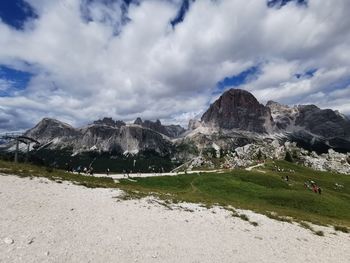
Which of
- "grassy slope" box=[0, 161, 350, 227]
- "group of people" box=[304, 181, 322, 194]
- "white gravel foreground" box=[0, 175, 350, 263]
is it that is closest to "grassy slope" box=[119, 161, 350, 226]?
"grassy slope" box=[0, 161, 350, 227]

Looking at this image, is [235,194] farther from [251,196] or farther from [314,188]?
[314,188]

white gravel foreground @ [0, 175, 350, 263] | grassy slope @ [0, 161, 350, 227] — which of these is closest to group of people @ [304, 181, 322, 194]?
grassy slope @ [0, 161, 350, 227]

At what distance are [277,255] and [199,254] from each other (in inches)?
266

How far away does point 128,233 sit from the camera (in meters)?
24.0

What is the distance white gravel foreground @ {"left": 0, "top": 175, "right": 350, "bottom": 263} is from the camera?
19.2m

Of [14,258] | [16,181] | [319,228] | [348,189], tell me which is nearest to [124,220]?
[14,258]

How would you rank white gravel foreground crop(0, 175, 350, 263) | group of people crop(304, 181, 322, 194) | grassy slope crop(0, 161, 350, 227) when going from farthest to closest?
group of people crop(304, 181, 322, 194)
grassy slope crop(0, 161, 350, 227)
white gravel foreground crop(0, 175, 350, 263)

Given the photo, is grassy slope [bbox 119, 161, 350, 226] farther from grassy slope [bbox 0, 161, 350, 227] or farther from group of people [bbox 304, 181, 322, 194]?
group of people [bbox 304, 181, 322, 194]

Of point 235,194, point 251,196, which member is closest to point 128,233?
point 235,194

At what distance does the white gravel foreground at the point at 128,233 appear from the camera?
19234 millimetres

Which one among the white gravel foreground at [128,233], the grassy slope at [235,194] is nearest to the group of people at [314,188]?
the grassy slope at [235,194]

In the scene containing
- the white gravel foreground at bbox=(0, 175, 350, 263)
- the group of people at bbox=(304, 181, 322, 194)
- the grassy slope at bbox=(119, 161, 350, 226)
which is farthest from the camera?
A: the group of people at bbox=(304, 181, 322, 194)

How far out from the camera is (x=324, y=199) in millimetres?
61594

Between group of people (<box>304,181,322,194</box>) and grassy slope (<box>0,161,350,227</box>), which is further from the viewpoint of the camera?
group of people (<box>304,181,322,194</box>)
